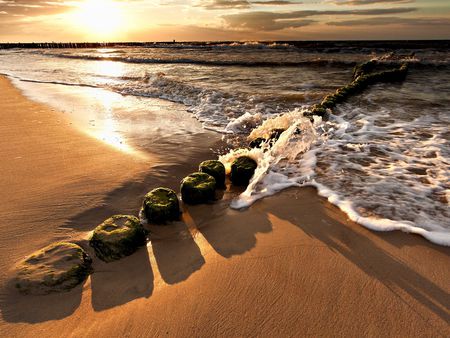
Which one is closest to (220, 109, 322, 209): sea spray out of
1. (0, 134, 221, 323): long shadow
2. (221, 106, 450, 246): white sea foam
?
(221, 106, 450, 246): white sea foam

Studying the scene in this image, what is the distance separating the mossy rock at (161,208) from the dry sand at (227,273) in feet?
0.48

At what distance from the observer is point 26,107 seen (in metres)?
8.62

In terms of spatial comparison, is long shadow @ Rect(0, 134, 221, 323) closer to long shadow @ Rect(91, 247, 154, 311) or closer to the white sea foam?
long shadow @ Rect(91, 247, 154, 311)

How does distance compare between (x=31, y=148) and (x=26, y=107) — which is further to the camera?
(x=26, y=107)

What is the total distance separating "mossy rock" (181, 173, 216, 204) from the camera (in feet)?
12.8

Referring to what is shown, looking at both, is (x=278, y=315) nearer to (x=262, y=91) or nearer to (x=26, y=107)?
(x=26, y=107)

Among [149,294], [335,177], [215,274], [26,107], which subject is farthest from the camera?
[26,107]

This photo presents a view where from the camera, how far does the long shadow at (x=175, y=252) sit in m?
2.80

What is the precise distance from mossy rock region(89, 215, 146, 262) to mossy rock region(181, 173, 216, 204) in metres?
0.87

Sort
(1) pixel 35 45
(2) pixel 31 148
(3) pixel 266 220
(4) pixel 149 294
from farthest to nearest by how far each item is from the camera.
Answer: (1) pixel 35 45 < (2) pixel 31 148 < (3) pixel 266 220 < (4) pixel 149 294

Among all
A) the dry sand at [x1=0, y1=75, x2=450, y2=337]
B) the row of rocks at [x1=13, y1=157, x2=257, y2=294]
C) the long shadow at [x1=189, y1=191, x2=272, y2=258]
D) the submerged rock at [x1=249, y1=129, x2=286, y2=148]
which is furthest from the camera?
the submerged rock at [x1=249, y1=129, x2=286, y2=148]

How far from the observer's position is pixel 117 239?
296 centimetres

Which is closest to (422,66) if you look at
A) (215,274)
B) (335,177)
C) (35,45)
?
(335,177)

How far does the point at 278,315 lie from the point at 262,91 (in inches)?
425
